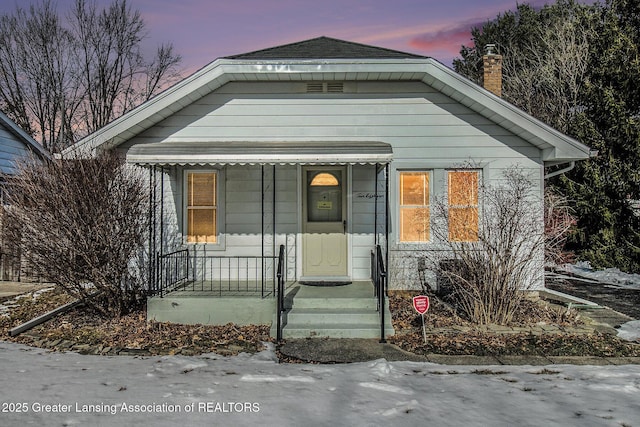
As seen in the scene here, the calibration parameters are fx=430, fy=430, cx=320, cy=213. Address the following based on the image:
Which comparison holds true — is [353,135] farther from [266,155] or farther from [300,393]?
[300,393]

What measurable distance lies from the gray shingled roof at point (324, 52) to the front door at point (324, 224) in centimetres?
216

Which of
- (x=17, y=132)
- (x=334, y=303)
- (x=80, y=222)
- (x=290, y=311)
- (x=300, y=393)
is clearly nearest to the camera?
(x=300, y=393)

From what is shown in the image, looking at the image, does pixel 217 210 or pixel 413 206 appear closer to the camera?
pixel 217 210

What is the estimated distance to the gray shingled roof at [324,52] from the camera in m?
8.16

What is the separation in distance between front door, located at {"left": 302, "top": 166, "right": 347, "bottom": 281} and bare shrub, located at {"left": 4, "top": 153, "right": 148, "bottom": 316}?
118 inches

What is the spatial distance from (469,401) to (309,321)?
2958 mm

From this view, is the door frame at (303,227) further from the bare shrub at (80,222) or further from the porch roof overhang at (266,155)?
the bare shrub at (80,222)

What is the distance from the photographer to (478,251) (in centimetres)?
671

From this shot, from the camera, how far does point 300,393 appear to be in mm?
4188

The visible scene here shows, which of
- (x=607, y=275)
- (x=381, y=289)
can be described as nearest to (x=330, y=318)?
(x=381, y=289)

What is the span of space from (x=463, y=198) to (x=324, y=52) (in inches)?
156

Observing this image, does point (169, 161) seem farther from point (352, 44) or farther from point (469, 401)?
Result: point (469, 401)

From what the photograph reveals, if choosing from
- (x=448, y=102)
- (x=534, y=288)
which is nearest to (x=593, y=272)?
(x=534, y=288)

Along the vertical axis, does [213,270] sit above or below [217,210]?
below
